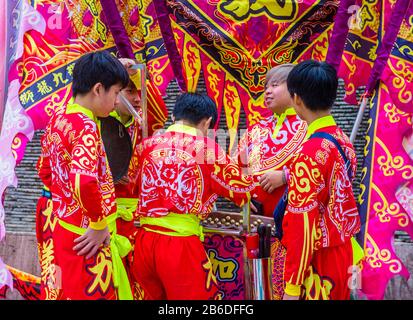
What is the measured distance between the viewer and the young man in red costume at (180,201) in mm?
2334

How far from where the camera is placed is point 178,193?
7.65ft

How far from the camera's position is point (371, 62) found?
2.80 m

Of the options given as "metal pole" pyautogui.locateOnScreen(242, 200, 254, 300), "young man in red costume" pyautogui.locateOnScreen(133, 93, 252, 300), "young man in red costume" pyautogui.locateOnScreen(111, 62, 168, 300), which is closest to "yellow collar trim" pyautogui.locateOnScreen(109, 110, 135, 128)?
"young man in red costume" pyautogui.locateOnScreen(111, 62, 168, 300)

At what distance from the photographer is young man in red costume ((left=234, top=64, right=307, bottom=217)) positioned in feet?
8.77

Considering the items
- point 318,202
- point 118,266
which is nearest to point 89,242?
point 118,266

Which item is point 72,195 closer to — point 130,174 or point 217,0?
point 130,174

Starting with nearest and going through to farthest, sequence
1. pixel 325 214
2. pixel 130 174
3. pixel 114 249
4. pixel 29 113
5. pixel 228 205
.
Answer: pixel 325 214 < pixel 114 249 < pixel 130 174 < pixel 29 113 < pixel 228 205

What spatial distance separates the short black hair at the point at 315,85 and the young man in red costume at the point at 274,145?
653 mm

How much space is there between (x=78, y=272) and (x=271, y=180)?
100cm

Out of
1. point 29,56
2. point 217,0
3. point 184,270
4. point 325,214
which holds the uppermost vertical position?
point 217,0

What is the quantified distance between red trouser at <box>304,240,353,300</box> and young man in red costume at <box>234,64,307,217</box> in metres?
0.71

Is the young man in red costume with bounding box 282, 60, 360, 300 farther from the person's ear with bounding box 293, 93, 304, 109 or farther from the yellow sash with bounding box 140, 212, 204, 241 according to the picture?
the yellow sash with bounding box 140, 212, 204, 241

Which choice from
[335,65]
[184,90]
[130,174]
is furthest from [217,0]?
[130,174]

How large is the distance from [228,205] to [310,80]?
5.26 feet
